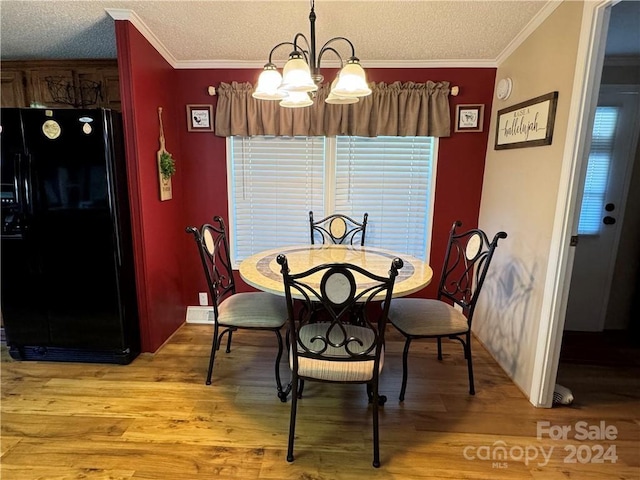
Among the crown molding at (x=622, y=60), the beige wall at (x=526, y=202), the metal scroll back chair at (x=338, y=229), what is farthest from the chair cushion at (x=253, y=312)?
the crown molding at (x=622, y=60)

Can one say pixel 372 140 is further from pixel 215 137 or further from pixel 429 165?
pixel 215 137

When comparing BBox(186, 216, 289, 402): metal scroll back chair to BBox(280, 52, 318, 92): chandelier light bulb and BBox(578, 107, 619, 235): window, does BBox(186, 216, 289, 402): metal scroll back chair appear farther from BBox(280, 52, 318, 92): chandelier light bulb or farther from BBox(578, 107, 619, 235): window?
BBox(578, 107, 619, 235): window

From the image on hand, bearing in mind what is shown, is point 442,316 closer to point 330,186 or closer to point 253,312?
point 253,312

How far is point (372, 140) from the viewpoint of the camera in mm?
2914

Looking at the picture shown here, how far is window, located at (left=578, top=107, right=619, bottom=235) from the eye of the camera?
108 inches

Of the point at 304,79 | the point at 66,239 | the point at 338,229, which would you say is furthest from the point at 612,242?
the point at 66,239

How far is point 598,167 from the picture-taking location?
2814 mm

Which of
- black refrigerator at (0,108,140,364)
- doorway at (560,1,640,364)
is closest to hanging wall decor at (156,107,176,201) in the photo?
black refrigerator at (0,108,140,364)

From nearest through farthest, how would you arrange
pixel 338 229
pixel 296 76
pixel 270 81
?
pixel 296 76 < pixel 270 81 < pixel 338 229

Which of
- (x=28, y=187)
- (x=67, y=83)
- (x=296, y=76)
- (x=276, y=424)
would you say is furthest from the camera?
(x=67, y=83)

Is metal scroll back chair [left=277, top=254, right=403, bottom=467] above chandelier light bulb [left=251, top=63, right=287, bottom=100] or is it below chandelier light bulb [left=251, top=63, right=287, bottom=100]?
below

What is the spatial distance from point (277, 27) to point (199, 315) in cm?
239

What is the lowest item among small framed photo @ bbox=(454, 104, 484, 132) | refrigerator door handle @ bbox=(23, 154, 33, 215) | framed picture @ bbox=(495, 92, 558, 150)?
refrigerator door handle @ bbox=(23, 154, 33, 215)

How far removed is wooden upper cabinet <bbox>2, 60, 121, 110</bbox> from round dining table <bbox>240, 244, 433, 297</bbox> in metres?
1.87
